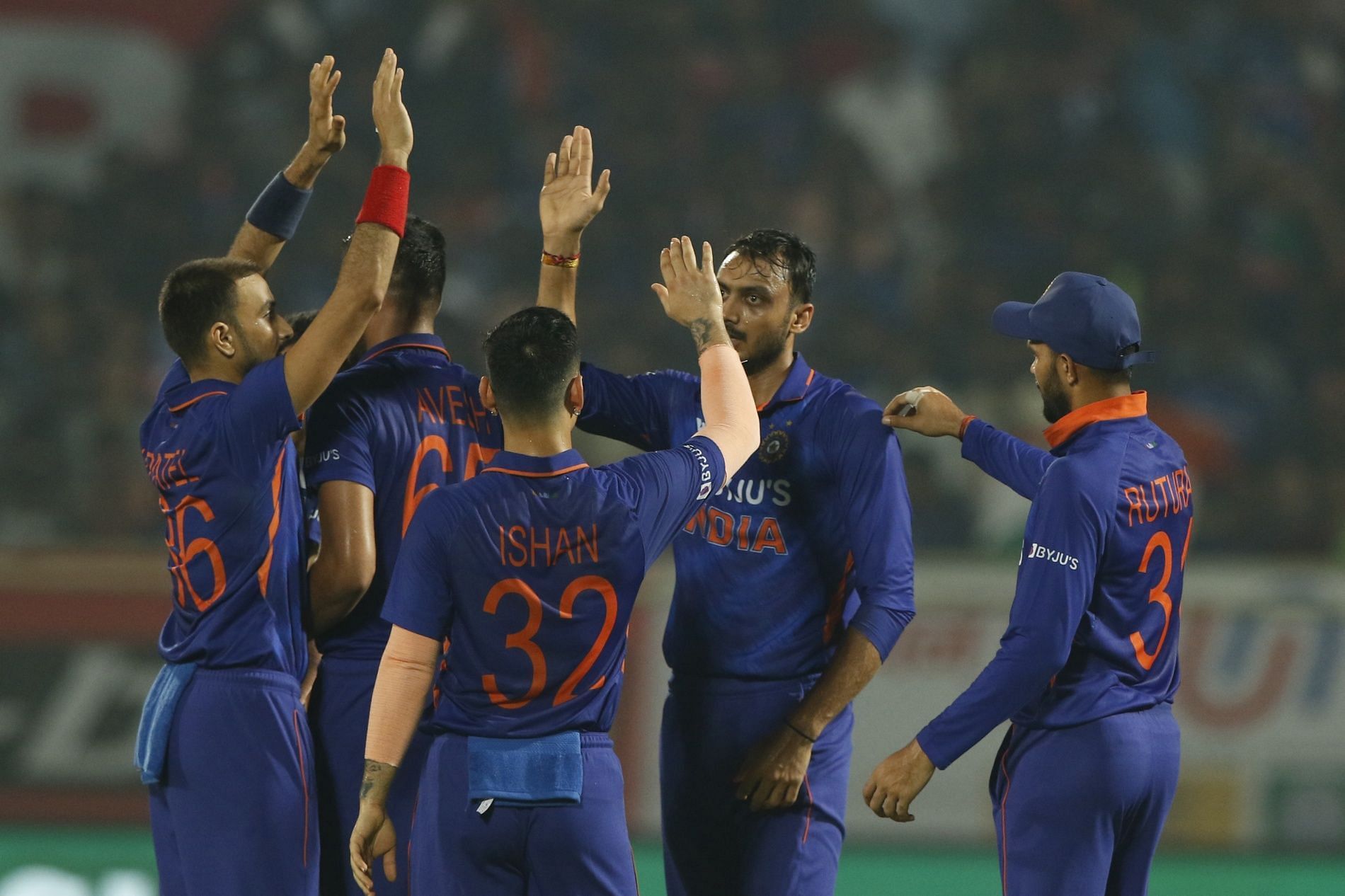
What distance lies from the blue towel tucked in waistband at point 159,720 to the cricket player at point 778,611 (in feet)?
4.30

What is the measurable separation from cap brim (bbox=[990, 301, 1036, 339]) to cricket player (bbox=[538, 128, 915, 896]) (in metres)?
0.41

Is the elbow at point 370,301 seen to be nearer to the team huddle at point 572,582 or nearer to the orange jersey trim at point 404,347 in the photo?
the team huddle at point 572,582

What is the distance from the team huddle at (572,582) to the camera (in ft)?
11.0

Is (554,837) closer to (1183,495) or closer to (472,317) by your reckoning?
(1183,495)

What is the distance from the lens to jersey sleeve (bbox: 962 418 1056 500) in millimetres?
4035

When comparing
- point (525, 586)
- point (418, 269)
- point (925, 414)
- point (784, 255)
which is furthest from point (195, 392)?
point (925, 414)

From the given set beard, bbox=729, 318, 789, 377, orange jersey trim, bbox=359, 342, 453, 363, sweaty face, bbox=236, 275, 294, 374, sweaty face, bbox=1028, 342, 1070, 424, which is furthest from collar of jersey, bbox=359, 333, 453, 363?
sweaty face, bbox=1028, 342, 1070, 424

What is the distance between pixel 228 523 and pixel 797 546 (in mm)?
1506

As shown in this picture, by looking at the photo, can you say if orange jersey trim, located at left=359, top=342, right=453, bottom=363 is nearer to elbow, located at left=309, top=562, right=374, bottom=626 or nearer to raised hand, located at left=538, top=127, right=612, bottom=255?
raised hand, located at left=538, top=127, right=612, bottom=255

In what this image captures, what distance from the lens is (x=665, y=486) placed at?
349cm

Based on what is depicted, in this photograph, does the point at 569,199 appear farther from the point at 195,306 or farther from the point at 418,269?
the point at 195,306

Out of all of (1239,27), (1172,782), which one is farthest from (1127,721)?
(1239,27)

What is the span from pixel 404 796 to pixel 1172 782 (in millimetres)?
2001

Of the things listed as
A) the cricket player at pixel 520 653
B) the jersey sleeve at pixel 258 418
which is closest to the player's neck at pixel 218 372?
the jersey sleeve at pixel 258 418
